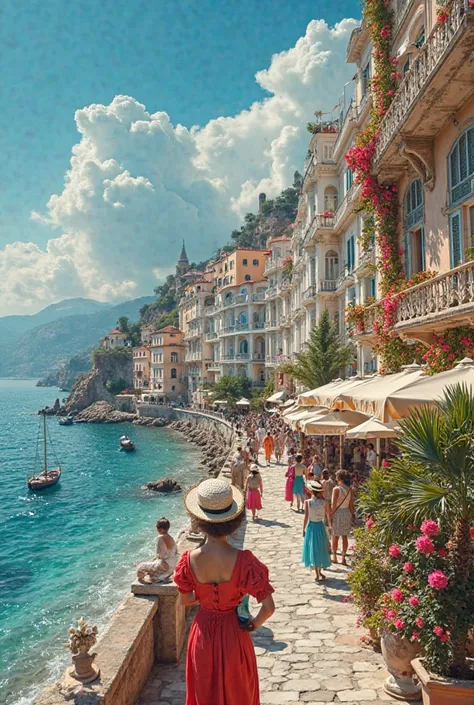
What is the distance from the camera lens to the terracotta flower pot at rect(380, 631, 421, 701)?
4.88 meters

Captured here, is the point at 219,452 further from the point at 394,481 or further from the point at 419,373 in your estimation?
the point at 394,481

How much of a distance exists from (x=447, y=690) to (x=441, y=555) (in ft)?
3.39

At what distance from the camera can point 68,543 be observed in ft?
74.3

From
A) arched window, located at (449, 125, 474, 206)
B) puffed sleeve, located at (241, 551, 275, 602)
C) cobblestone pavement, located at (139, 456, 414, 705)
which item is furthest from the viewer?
arched window, located at (449, 125, 474, 206)

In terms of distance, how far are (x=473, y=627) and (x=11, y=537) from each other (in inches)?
991

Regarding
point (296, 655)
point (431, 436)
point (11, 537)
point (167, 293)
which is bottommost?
point (11, 537)

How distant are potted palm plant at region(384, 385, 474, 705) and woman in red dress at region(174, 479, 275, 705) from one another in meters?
1.55

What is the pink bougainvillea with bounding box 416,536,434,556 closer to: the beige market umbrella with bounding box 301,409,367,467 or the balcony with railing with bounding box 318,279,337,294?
the beige market umbrella with bounding box 301,409,367,467

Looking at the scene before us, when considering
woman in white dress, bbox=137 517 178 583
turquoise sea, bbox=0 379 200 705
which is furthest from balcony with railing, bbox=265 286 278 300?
woman in white dress, bbox=137 517 178 583

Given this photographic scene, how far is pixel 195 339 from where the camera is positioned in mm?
77000

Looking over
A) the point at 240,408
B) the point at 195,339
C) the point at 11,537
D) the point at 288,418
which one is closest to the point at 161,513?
the point at 11,537

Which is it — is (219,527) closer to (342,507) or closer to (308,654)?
(308,654)

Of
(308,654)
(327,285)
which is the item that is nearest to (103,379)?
(327,285)

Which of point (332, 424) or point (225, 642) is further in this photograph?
point (332, 424)
